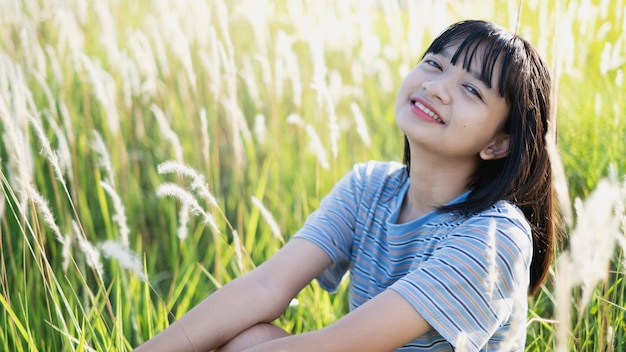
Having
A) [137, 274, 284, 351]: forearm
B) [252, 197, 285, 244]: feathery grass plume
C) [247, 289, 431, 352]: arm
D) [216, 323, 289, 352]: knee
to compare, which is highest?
[252, 197, 285, 244]: feathery grass plume

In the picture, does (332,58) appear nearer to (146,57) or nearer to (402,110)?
(146,57)

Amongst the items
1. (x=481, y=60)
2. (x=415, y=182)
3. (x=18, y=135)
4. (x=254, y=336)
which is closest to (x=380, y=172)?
(x=415, y=182)

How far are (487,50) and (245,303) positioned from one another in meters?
0.82

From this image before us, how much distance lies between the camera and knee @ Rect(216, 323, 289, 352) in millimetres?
1634

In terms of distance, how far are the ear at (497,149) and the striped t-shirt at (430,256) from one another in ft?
→ 0.38

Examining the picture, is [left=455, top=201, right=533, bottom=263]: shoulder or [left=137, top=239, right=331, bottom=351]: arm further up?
[left=455, top=201, right=533, bottom=263]: shoulder

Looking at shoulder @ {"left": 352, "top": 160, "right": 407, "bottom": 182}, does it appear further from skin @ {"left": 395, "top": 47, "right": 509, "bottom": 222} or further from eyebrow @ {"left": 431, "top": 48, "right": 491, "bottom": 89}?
eyebrow @ {"left": 431, "top": 48, "right": 491, "bottom": 89}

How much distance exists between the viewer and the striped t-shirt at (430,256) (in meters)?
1.42

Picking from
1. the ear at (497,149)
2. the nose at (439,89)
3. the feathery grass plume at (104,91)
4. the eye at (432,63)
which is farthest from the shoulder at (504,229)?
the feathery grass plume at (104,91)

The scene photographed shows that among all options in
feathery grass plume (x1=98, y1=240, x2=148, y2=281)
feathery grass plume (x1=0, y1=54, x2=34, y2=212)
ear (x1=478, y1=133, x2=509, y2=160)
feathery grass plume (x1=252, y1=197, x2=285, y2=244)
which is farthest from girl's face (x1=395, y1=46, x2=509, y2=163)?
feathery grass plume (x1=0, y1=54, x2=34, y2=212)

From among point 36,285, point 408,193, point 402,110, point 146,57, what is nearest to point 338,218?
point 408,193

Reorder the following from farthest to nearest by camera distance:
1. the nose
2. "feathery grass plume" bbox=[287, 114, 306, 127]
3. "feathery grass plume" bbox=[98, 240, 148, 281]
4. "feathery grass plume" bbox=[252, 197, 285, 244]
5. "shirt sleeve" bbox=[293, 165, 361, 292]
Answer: "feathery grass plume" bbox=[287, 114, 306, 127], "shirt sleeve" bbox=[293, 165, 361, 292], "feathery grass plume" bbox=[252, 197, 285, 244], the nose, "feathery grass plume" bbox=[98, 240, 148, 281]

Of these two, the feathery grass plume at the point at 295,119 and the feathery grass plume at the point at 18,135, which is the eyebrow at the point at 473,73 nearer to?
the feathery grass plume at the point at 295,119

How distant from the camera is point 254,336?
1.64 meters
